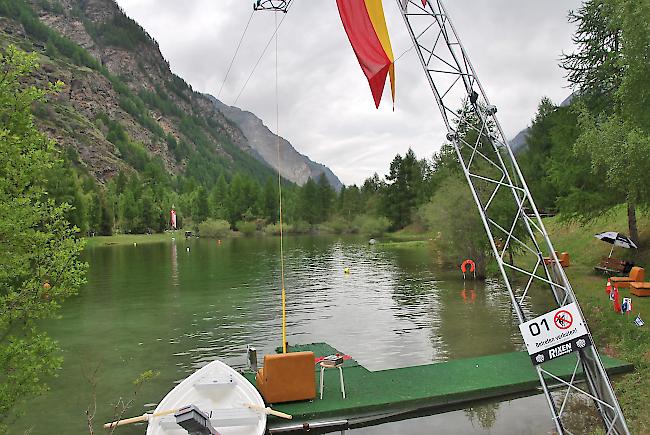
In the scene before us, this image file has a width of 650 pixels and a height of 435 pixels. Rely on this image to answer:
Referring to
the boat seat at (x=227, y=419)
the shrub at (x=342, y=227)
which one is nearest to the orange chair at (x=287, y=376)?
the boat seat at (x=227, y=419)

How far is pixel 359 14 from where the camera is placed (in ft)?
28.0

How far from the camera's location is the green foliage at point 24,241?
25.8ft

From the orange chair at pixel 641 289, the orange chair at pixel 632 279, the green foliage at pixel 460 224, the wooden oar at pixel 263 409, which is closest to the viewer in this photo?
the wooden oar at pixel 263 409

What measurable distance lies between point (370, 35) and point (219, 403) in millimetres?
6906

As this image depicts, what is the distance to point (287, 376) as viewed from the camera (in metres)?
10.0

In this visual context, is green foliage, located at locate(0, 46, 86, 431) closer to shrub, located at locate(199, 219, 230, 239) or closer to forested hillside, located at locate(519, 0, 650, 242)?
forested hillside, located at locate(519, 0, 650, 242)

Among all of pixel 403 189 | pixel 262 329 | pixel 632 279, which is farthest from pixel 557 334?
pixel 403 189

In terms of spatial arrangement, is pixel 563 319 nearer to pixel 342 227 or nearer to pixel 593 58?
pixel 593 58

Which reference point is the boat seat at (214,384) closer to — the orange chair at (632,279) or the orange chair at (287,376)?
the orange chair at (287,376)

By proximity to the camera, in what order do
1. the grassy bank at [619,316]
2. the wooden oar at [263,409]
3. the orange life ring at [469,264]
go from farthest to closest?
the orange life ring at [469,264], the grassy bank at [619,316], the wooden oar at [263,409]

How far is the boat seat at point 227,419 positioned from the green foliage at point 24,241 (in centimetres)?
198

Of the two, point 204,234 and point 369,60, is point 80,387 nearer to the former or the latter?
point 369,60

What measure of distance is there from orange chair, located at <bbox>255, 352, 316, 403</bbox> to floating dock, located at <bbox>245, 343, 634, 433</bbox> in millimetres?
182

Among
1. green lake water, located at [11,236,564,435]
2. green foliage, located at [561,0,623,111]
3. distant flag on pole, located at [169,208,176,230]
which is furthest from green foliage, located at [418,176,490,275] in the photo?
distant flag on pole, located at [169,208,176,230]
